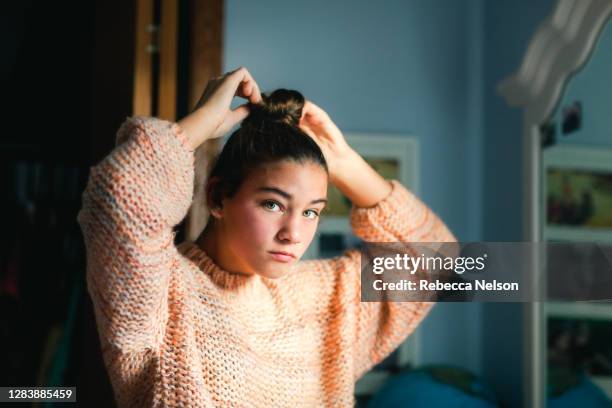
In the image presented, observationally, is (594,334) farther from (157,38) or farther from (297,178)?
(157,38)

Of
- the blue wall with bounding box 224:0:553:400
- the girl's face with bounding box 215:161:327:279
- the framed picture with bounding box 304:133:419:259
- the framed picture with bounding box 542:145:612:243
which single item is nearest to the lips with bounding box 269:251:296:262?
the girl's face with bounding box 215:161:327:279

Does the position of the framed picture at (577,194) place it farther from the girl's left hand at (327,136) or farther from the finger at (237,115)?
the finger at (237,115)

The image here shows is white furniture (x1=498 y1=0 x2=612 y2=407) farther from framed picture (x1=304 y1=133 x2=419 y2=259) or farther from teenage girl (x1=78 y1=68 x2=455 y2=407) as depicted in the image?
teenage girl (x1=78 y1=68 x2=455 y2=407)

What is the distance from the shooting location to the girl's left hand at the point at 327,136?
0.89 meters

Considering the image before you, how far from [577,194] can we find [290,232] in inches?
31.7

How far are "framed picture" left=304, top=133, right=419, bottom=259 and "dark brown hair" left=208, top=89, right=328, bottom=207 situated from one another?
96 centimetres

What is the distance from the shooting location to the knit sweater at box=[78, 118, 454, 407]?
66cm

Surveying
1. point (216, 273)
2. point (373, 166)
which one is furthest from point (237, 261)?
Result: point (373, 166)

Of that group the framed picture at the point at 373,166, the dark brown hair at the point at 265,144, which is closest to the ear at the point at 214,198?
the dark brown hair at the point at 265,144

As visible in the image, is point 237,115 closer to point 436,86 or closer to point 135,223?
point 135,223

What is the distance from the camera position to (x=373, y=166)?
190 centimetres

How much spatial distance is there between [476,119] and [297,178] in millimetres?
1374

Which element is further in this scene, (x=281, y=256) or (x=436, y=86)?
(x=436, y=86)

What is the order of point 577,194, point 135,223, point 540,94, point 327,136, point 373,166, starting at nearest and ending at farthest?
point 135,223, point 327,136, point 577,194, point 540,94, point 373,166
